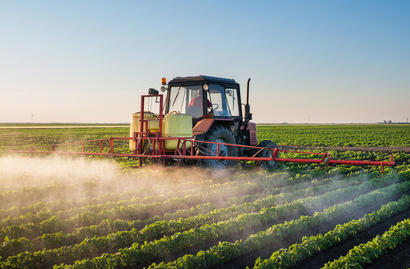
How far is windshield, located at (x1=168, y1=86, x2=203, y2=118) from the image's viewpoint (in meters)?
9.63

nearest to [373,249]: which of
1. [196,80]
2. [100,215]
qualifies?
[100,215]

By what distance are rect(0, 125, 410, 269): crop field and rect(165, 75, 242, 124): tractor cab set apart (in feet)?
5.40

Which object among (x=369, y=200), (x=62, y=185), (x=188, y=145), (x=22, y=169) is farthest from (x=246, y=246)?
(x=22, y=169)

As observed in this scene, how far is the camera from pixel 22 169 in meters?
11.0

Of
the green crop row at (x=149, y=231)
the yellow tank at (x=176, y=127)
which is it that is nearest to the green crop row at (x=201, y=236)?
the green crop row at (x=149, y=231)

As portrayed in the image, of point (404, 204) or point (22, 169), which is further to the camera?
point (22, 169)

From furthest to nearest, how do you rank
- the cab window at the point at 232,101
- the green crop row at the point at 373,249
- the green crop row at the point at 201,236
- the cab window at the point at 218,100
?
the cab window at the point at 232,101, the cab window at the point at 218,100, the green crop row at the point at 201,236, the green crop row at the point at 373,249

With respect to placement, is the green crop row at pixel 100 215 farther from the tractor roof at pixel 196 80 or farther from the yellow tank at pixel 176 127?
the tractor roof at pixel 196 80

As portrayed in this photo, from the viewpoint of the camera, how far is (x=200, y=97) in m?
9.60

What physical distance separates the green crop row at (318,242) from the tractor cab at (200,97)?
15.8ft

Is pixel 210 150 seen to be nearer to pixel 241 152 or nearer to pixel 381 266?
pixel 241 152

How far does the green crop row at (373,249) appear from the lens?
4.25 meters

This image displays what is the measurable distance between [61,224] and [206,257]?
8.73 ft

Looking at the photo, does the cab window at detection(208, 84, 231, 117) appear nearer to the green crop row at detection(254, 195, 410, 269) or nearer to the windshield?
the windshield
